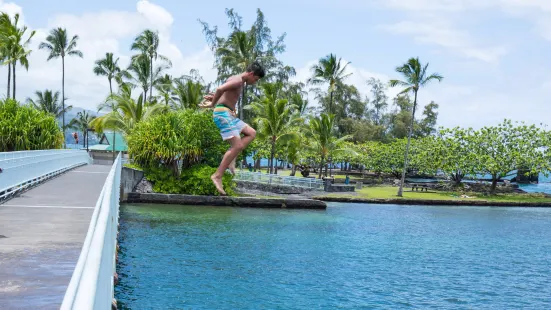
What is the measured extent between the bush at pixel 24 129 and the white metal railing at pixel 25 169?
6026 millimetres

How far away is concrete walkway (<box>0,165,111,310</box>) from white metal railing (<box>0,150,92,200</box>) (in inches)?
17.4

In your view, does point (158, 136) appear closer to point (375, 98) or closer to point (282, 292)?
point (282, 292)

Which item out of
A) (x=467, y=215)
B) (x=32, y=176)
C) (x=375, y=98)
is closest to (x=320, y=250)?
(x=32, y=176)

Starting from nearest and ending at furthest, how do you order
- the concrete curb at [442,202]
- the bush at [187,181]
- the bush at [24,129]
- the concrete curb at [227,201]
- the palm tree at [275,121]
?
the bush at [24,129] < the concrete curb at [227,201] < the bush at [187,181] < the concrete curb at [442,202] < the palm tree at [275,121]

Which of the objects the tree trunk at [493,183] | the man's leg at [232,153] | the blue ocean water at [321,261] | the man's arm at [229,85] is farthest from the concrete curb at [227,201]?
the man's arm at [229,85]

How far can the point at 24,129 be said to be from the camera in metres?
30.3

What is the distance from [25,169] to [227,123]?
12.9 m

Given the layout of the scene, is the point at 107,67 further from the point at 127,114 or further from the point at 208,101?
the point at 208,101

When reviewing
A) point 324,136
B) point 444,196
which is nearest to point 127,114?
point 324,136

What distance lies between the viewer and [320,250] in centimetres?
2253

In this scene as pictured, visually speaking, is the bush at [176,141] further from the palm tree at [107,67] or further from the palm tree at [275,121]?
the palm tree at [107,67]

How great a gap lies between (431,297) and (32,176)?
13361 mm

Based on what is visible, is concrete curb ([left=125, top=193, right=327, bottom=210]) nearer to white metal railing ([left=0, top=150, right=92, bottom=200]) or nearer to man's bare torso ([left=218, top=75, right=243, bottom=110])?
white metal railing ([left=0, top=150, right=92, bottom=200])

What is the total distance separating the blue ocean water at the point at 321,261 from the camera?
1536 cm
